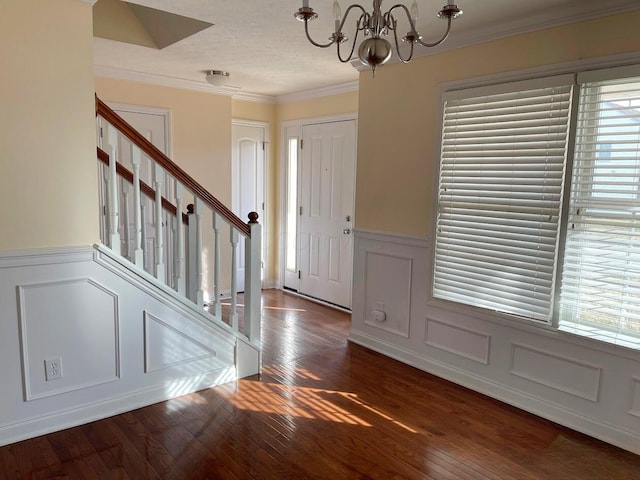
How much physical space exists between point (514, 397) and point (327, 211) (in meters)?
2.81

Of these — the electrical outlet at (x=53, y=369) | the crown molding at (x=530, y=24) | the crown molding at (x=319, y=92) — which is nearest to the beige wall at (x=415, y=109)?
the crown molding at (x=530, y=24)

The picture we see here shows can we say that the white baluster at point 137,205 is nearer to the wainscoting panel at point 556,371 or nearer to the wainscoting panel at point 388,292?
the wainscoting panel at point 388,292

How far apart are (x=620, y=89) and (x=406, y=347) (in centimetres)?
225

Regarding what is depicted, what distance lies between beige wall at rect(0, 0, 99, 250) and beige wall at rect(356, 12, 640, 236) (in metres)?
2.13

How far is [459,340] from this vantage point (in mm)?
3238

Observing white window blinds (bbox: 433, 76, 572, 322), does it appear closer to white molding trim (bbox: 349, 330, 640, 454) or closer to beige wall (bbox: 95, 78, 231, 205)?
white molding trim (bbox: 349, 330, 640, 454)

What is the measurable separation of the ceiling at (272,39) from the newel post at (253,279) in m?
1.26

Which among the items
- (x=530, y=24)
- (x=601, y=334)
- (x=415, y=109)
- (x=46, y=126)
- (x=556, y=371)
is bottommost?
(x=556, y=371)

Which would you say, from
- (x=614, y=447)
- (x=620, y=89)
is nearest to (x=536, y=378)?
(x=614, y=447)

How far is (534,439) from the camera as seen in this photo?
8.38 ft

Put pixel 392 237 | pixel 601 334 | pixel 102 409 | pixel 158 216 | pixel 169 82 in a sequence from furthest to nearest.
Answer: pixel 169 82 → pixel 392 237 → pixel 158 216 → pixel 102 409 → pixel 601 334

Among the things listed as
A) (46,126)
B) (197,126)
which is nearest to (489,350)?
(46,126)

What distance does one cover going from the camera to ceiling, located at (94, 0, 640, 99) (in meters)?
2.54

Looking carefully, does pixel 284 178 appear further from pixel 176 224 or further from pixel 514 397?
pixel 514 397
